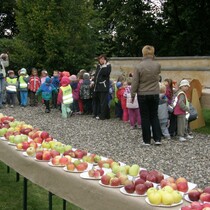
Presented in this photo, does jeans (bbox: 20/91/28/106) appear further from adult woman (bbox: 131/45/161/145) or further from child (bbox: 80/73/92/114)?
adult woman (bbox: 131/45/161/145)

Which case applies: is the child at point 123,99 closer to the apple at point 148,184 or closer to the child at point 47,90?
the child at point 47,90

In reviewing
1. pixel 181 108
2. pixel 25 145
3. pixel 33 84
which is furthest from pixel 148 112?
pixel 33 84

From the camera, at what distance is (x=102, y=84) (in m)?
14.4

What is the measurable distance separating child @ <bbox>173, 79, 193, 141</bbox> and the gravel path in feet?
1.23

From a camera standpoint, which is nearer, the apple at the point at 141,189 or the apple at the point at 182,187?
the apple at the point at 141,189

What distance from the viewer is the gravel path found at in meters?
8.36

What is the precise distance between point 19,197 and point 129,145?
4063 millimetres

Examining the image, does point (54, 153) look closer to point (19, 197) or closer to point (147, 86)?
point (19, 197)

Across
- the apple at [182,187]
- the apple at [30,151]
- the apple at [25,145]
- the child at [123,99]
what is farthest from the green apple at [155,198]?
the child at [123,99]

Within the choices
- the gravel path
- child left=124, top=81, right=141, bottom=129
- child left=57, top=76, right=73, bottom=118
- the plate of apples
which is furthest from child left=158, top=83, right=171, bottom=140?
the plate of apples

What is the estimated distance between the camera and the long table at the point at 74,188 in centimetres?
360

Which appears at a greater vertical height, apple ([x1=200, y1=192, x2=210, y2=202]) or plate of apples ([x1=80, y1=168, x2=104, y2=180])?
apple ([x1=200, y1=192, x2=210, y2=202])

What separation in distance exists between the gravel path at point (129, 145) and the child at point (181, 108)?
1.23 feet

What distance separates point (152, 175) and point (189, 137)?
7.69 metres
